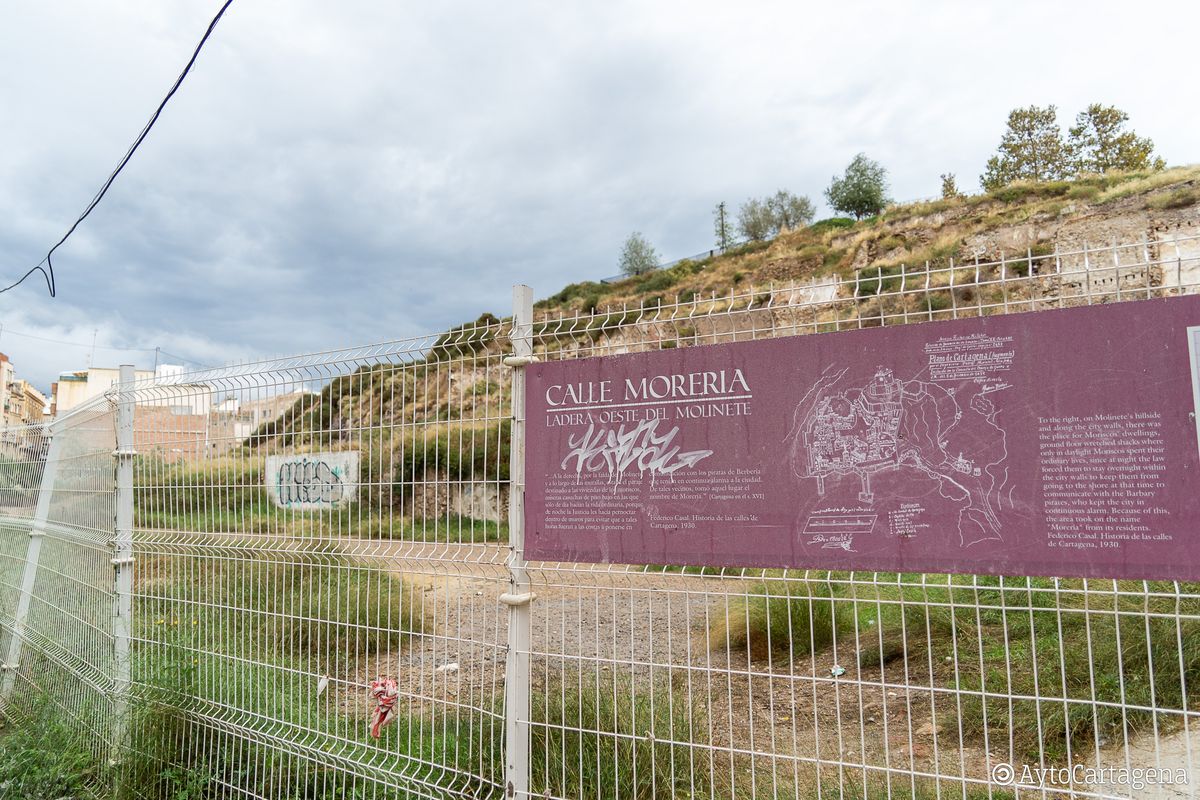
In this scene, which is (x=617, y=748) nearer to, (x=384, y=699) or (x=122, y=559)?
(x=384, y=699)

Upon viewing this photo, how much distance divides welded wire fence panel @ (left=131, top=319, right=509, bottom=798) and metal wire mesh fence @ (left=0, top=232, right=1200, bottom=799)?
23 millimetres

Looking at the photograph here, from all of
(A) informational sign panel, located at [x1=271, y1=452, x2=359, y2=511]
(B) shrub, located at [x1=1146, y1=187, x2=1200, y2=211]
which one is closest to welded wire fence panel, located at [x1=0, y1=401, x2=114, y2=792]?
(A) informational sign panel, located at [x1=271, y1=452, x2=359, y2=511]

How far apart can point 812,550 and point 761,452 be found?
447mm

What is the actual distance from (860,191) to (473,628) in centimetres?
4691

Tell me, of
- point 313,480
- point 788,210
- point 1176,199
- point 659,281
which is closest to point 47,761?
point 313,480

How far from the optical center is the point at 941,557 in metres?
2.67

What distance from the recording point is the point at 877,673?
543 centimetres

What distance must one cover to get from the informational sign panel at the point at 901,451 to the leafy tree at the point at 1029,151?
1678 inches

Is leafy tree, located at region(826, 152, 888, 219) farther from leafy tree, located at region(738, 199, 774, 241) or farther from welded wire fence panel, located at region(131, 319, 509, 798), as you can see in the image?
welded wire fence panel, located at region(131, 319, 509, 798)

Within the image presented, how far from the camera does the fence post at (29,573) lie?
22.0ft

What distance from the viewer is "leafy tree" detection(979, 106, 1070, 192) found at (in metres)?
38.8

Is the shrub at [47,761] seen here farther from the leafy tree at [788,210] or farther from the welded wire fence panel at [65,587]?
the leafy tree at [788,210]

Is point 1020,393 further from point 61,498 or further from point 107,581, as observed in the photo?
point 61,498

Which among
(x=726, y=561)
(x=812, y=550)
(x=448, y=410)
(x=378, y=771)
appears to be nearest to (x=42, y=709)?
(x=378, y=771)
